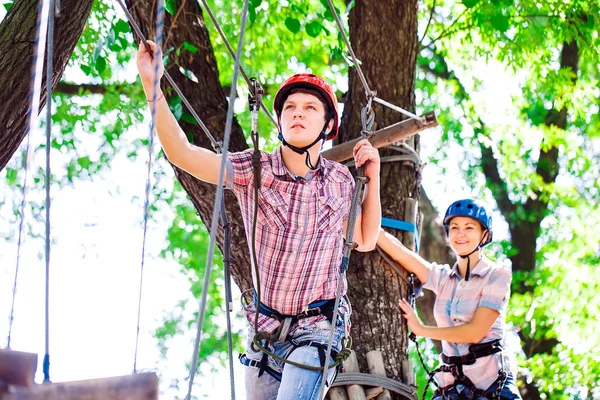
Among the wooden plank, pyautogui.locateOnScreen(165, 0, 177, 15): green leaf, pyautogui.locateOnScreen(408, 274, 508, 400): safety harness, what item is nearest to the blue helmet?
pyautogui.locateOnScreen(408, 274, 508, 400): safety harness

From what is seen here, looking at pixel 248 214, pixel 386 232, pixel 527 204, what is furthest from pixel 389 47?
pixel 527 204

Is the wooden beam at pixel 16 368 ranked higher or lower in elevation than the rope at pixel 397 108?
lower

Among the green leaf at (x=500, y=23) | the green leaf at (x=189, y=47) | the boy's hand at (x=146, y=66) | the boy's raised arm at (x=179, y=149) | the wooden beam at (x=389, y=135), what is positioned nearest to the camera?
the boy's hand at (x=146, y=66)

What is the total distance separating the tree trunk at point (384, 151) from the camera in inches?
168

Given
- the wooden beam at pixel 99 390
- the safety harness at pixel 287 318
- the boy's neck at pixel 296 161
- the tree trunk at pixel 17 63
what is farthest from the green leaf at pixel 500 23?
the wooden beam at pixel 99 390

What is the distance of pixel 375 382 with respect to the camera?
401 centimetres

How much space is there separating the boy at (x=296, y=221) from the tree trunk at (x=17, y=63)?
0.94m

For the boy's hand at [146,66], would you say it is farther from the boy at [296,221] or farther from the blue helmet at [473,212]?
the blue helmet at [473,212]

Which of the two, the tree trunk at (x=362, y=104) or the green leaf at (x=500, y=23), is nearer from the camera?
the tree trunk at (x=362, y=104)

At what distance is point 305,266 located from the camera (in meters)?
3.10

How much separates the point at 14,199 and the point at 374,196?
660cm

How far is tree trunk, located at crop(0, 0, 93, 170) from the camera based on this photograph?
136 inches

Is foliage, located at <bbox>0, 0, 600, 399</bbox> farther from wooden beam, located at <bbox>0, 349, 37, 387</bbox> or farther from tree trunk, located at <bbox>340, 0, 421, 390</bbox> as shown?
wooden beam, located at <bbox>0, 349, 37, 387</bbox>

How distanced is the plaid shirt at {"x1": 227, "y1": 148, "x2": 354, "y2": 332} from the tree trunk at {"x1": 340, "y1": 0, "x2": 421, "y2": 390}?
3.79ft
